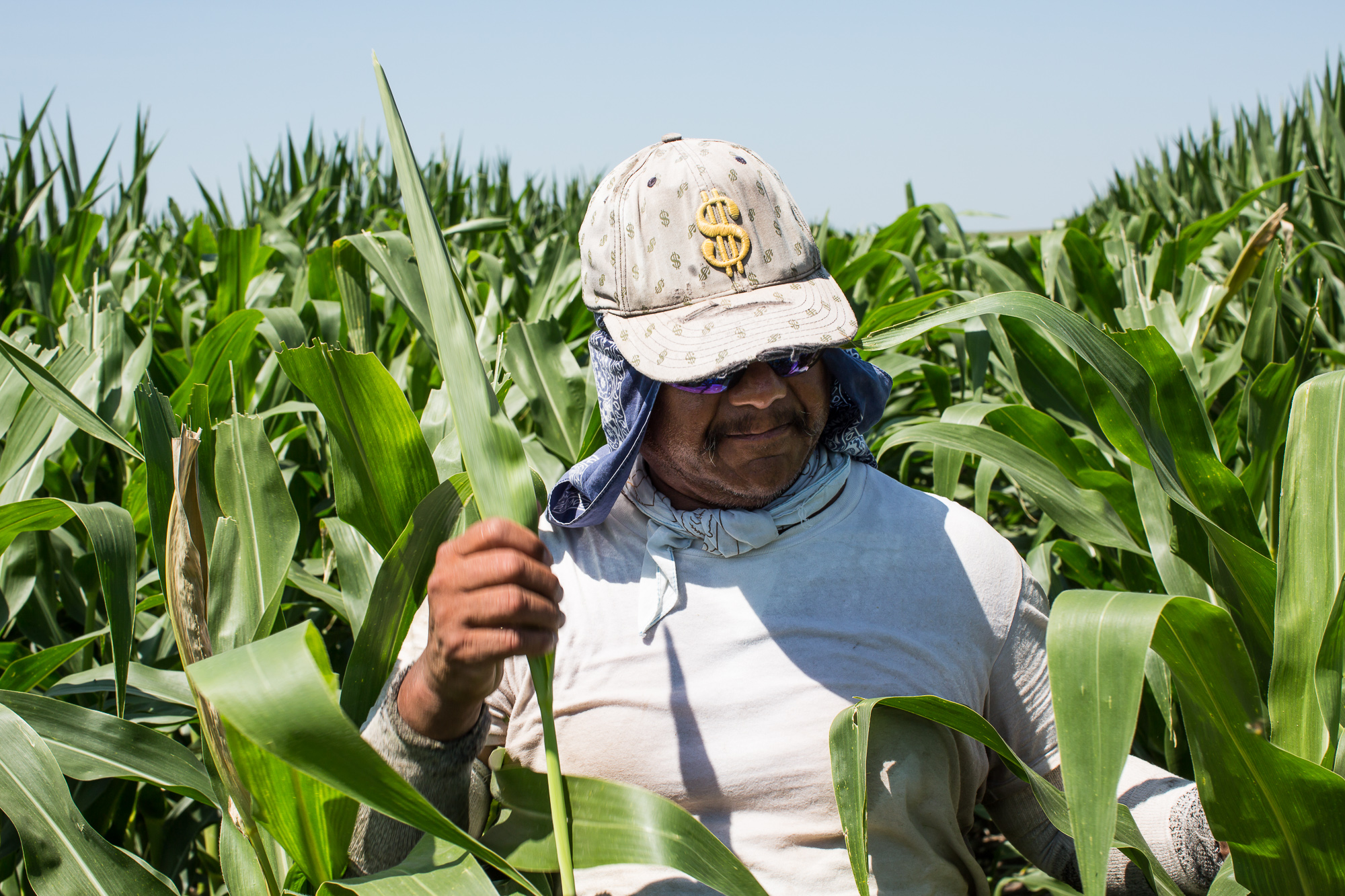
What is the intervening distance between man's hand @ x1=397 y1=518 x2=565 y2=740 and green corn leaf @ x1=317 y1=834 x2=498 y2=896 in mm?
135

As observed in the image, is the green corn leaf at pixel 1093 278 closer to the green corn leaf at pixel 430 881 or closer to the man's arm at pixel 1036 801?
the man's arm at pixel 1036 801

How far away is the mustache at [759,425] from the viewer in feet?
3.33

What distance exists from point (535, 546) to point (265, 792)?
298 mm

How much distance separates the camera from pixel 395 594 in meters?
0.80

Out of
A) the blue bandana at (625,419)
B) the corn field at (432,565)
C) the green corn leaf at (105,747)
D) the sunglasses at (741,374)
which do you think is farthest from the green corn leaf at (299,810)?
the sunglasses at (741,374)

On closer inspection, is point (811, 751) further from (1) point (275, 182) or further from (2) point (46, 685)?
(1) point (275, 182)

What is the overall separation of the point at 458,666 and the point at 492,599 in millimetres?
86

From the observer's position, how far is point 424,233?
65 centimetres

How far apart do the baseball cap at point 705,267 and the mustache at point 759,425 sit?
10 centimetres

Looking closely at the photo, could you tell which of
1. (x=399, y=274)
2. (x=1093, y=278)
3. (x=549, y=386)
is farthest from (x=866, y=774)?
(x=1093, y=278)

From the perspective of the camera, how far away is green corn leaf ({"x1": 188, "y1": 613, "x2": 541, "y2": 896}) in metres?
0.54

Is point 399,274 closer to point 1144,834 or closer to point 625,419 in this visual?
Result: point 625,419

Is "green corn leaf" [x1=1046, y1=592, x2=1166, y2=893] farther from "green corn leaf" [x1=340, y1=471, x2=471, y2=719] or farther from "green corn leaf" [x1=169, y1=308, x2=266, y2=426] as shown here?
"green corn leaf" [x1=169, y1=308, x2=266, y2=426]

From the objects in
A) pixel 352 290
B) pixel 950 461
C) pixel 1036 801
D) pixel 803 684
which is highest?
pixel 352 290
